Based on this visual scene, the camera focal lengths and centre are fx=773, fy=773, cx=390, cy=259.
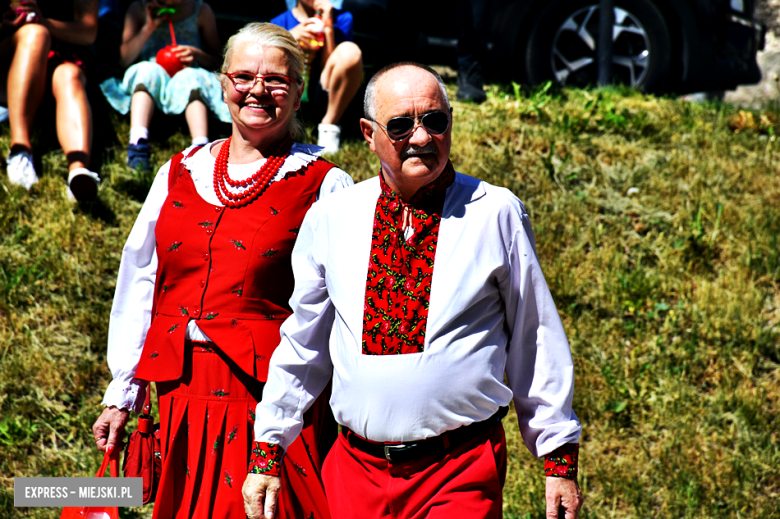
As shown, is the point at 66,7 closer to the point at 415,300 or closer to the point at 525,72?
the point at 525,72

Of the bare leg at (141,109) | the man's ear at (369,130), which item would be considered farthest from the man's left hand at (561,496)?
the bare leg at (141,109)

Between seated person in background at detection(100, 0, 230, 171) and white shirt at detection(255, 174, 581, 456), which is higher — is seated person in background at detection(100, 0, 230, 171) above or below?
above

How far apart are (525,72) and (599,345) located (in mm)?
3132

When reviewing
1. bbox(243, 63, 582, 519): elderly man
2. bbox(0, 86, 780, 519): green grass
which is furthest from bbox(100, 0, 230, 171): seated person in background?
bbox(243, 63, 582, 519): elderly man

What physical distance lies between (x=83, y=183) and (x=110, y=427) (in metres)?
2.33

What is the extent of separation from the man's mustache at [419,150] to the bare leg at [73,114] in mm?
3121

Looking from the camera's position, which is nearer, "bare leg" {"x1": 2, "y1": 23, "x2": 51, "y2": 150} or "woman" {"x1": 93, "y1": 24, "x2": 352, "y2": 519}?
"woman" {"x1": 93, "y1": 24, "x2": 352, "y2": 519}

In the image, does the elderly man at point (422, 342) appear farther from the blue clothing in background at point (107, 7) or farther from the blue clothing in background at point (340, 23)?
the blue clothing in background at point (107, 7)

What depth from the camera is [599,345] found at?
430 centimetres

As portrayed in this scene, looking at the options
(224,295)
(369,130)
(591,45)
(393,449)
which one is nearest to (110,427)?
(224,295)

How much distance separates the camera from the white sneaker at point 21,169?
473 centimetres

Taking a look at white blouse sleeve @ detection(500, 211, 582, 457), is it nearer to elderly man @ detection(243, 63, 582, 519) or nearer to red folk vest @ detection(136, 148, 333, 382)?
elderly man @ detection(243, 63, 582, 519)

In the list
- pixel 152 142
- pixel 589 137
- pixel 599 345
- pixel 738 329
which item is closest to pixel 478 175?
pixel 589 137

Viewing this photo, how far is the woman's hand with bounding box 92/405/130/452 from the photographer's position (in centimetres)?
263
